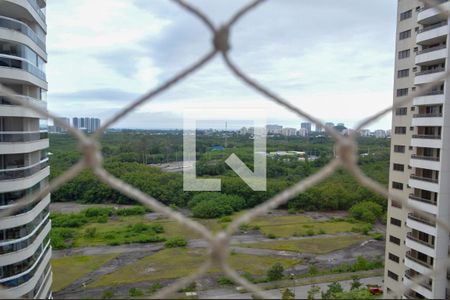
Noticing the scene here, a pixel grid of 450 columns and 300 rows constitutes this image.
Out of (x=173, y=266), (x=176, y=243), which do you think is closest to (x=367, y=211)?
(x=176, y=243)

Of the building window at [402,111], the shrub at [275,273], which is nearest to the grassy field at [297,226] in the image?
the shrub at [275,273]

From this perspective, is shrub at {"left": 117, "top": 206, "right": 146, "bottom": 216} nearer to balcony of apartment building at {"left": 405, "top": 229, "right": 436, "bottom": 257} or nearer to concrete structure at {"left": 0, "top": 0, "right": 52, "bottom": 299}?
concrete structure at {"left": 0, "top": 0, "right": 52, "bottom": 299}

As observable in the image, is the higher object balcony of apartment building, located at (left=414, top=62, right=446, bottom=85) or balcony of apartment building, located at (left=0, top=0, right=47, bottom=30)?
balcony of apartment building, located at (left=0, top=0, right=47, bottom=30)

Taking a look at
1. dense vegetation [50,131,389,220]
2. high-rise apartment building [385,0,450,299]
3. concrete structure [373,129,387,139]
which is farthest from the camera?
dense vegetation [50,131,389,220]

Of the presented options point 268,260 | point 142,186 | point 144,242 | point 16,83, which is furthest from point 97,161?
point 142,186

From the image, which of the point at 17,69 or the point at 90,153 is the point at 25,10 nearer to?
the point at 17,69

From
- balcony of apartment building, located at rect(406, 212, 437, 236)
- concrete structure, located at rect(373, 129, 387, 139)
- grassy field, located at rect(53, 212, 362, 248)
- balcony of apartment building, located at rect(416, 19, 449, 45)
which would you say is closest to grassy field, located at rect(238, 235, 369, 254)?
grassy field, located at rect(53, 212, 362, 248)

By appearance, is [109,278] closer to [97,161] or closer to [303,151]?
[303,151]
